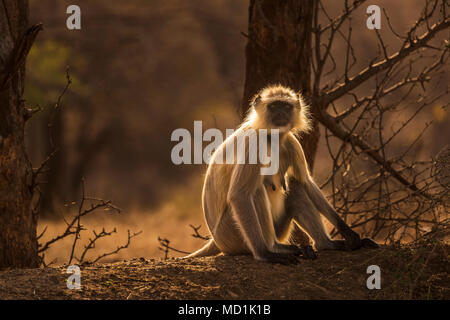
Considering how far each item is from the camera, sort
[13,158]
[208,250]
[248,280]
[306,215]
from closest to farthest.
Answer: [248,280], [13,158], [306,215], [208,250]

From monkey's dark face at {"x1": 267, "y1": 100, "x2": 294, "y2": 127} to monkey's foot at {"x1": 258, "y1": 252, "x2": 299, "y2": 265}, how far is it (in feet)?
3.36

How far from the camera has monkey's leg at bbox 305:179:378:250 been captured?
14.3 feet

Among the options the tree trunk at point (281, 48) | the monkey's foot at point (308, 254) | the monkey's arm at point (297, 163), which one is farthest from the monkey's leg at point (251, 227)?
the tree trunk at point (281, 48)

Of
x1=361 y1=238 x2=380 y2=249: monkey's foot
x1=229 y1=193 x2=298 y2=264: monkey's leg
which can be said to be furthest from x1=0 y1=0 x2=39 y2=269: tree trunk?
x1=361 y1=238 x2=380 y2=249: monkey's foot

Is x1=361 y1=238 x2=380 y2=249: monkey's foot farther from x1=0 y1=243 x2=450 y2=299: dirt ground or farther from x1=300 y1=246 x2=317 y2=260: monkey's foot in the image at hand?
x1=300 y1=246 x2=317 y2=260: monkey's foot

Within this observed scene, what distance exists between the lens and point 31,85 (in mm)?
11555

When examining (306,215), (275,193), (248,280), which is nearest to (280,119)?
(275,193)

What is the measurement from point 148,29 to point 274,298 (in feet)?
49.8

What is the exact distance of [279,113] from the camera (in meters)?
4.65

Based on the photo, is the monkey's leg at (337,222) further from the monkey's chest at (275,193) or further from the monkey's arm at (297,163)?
the monkey's chest at (275,193)

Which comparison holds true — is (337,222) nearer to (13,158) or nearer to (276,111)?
(276,111)

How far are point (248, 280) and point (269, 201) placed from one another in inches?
37.2

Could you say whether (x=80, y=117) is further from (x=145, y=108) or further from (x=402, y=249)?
(x=402, y=249)

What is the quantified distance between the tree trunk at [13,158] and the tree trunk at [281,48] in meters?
1.94
